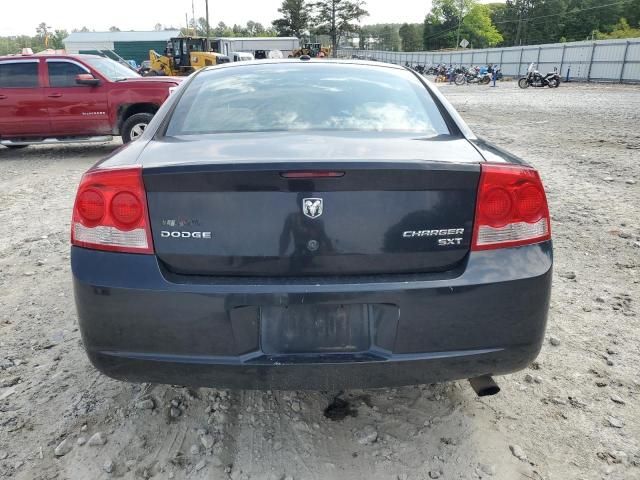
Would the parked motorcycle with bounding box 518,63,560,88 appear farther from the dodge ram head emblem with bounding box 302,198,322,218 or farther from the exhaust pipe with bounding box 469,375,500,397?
the dodge ram head emblem with bounding box 302,198,322,218

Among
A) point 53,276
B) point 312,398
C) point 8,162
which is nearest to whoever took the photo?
point 312,398

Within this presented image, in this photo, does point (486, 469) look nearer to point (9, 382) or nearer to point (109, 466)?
point (109, 466)

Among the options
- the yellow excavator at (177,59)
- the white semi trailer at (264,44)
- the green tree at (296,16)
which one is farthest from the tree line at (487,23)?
the yellow excavator at (177,59)

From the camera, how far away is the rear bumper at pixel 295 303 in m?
1.89

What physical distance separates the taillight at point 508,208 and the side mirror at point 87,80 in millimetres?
9178

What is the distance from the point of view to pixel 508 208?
200 cm

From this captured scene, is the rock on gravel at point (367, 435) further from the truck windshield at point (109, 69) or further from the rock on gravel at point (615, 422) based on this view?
the truck windshield at point (109, 69)

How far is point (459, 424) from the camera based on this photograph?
2.41 meters

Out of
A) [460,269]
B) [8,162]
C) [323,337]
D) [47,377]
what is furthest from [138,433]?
[8,162]

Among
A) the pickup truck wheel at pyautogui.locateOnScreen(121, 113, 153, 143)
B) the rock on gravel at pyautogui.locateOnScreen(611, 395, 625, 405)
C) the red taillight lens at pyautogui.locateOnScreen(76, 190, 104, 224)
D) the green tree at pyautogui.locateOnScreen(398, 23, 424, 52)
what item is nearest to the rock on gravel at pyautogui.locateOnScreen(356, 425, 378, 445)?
the rock on gravel at pyautogui.locateOnScreen(611, 395, 625, 405)

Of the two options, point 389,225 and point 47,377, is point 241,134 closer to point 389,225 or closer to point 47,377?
point 389,225

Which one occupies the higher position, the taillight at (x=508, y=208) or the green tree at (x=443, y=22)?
the green tree at (x=443, y=22)

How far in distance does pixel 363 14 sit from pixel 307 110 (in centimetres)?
10121

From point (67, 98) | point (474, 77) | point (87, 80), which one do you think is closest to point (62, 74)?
point (67, 98)
